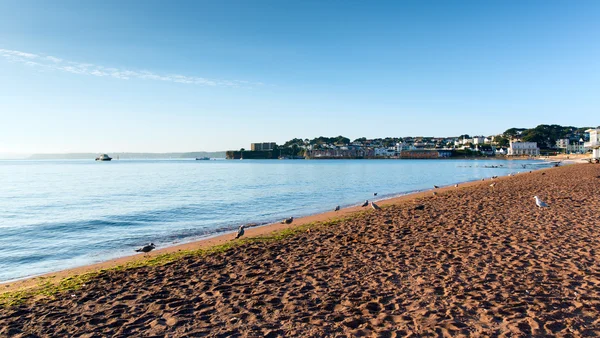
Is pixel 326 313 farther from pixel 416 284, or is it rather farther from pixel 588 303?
pixel 588 303

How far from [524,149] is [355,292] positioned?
20638 cm

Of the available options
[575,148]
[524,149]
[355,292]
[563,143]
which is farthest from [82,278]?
[563,143]

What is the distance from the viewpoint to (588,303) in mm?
5516

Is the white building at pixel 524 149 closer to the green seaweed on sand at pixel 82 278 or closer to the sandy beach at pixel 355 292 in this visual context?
the sandy beach at pixel 355 292

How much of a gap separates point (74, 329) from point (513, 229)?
1096 centimetres

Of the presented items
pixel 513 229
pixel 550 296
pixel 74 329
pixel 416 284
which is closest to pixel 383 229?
pixel 513 229

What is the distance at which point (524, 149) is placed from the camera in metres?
182

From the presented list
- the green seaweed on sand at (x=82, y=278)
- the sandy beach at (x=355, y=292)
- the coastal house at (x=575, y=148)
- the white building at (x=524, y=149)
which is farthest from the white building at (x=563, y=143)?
the green seaweed on sand at (x=82, y=278)

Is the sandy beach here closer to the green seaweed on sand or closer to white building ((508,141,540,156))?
the green seaweed on sand

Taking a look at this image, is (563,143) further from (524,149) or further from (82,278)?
(82,278)

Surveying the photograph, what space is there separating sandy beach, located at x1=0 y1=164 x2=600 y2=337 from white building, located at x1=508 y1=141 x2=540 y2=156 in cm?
19638

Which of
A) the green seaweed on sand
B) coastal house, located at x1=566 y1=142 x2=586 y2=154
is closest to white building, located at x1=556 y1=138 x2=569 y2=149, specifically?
coastal house, located at x1=566 y1=142 x2=586 y2=154

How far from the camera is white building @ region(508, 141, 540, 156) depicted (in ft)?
589

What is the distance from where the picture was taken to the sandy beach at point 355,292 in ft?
16.7
